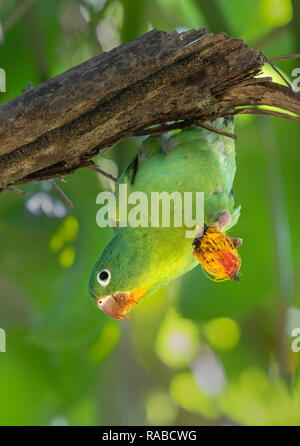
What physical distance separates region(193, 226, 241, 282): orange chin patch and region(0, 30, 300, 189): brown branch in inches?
21.1

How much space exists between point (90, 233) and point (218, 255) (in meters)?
1.59

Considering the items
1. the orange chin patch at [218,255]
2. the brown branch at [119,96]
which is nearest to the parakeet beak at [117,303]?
the orange chin patch at [218,255]

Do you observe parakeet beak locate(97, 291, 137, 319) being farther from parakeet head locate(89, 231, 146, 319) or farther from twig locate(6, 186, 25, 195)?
twig locate(6, 186, 25, 195)

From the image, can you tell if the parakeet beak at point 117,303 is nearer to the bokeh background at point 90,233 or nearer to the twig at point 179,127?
the twig at point 179,127

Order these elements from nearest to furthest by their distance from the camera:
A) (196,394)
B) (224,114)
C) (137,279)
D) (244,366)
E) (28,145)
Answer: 1. (28,145)
2. (224,114)
3. (137,279)
4. (244,366)
5. (196,394)

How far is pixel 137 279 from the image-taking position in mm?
2416

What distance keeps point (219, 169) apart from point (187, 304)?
136cm

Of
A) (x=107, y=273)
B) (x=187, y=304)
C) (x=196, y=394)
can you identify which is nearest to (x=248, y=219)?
(x=187, y=304)

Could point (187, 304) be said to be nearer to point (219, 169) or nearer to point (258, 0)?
point (219, 169)

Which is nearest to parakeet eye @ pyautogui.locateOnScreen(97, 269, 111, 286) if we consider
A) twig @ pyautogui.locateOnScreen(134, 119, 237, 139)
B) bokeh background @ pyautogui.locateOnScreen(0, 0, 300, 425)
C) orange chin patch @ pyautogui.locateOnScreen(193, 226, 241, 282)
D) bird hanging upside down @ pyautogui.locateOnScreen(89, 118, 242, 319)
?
bird hanging upside down @ pyautogui.locateOnScreen(89, 118, 242, 319)

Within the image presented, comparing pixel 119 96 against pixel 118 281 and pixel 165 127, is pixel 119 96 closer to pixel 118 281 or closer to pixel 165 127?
pixel 165 127

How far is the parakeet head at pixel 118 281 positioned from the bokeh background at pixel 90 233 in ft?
3.27

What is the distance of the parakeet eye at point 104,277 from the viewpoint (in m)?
2.43

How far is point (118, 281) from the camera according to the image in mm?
2410
